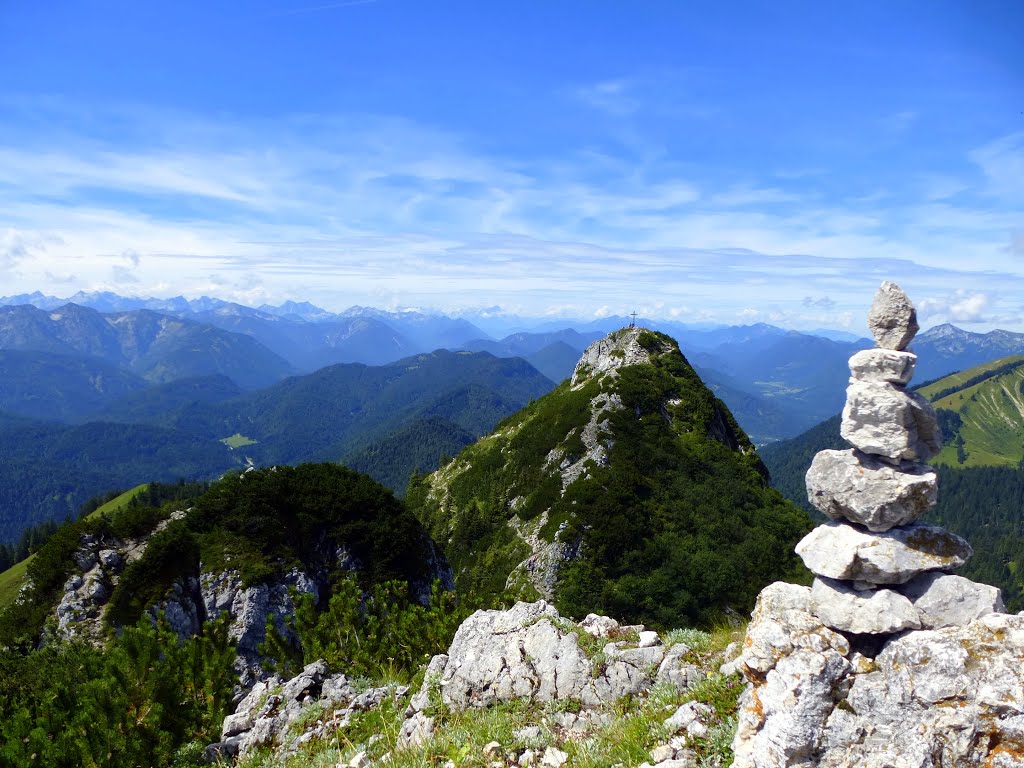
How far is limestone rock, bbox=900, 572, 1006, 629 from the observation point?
9.71m

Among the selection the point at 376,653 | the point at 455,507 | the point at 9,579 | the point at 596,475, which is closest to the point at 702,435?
the point at 596,475

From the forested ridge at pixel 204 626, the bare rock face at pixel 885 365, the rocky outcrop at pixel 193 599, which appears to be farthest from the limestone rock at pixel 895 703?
the rocky outcrop at pixel 193 599

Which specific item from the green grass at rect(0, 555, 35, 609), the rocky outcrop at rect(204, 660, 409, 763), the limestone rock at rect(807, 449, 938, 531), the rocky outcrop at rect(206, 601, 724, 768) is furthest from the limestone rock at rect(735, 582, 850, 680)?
the green grass at rect(0, 555, 35, 609)

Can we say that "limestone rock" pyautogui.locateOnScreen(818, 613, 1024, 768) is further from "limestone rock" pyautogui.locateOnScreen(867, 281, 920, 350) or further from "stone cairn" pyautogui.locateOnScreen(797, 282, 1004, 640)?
"limestone rock" pyautogui.locateOnScreen(867, 281, 920, 350)

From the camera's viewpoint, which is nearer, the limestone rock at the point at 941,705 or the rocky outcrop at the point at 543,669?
the limestone rock at the point at 941,705

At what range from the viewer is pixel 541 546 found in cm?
6700

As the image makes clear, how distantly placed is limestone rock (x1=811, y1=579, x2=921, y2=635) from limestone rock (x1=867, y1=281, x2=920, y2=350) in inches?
208

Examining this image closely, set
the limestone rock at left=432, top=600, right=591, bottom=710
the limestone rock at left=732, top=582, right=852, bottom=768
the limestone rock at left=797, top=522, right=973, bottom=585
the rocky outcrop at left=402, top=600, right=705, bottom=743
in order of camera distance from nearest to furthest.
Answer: the limestone rock at left=732, top=582, right=852, bottom=768 → the limestone rock at left=797, top=522, right=973, bottom=585 → the rocky outcrop at left=402, top=600, right=705, bottom=743 → the limestone rock at left=432, top=600, right=591, bottom=710

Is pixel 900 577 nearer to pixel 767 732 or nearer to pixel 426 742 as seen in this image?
pixel 767 732

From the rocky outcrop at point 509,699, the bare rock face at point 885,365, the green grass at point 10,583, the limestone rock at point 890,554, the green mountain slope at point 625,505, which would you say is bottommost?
the green grass at point 10,583

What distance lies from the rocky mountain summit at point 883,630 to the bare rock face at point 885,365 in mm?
29

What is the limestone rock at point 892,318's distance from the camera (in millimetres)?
11336

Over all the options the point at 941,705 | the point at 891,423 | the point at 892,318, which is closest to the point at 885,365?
the point at 892,318

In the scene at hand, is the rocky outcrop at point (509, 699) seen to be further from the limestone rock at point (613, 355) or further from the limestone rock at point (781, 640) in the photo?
the limestone rock at point (613, 355)
